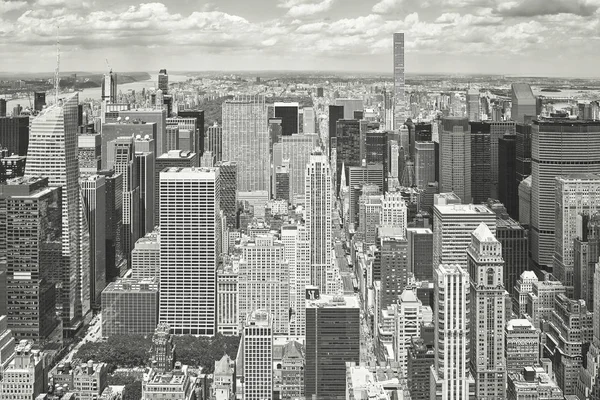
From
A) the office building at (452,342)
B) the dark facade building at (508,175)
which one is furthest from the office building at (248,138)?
the office building at (452,342)

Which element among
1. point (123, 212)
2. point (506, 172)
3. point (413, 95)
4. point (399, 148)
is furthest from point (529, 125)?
point (123, 212)

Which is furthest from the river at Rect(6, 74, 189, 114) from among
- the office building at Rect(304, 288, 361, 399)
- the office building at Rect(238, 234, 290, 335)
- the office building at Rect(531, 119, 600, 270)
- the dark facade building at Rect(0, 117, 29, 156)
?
the office building at Rect(531, 119, 600, 270)

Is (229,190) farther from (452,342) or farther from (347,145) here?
(452,342)

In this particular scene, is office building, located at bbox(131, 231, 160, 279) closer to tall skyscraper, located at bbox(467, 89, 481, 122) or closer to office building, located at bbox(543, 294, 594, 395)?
office building, located at bbox(543, 294, 594, 395)

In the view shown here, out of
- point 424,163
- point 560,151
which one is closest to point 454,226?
point 560,151

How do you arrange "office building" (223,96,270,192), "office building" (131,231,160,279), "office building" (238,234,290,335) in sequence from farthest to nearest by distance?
"office building" (223,96,270,192) → "office building" (131,231,160,279) → "office building" (238,234,290,335)

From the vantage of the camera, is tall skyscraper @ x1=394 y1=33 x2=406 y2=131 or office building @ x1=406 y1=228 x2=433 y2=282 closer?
office building @ x1=406 y1=228 x2=433 y2=282

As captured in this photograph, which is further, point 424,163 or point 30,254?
point 424,163
